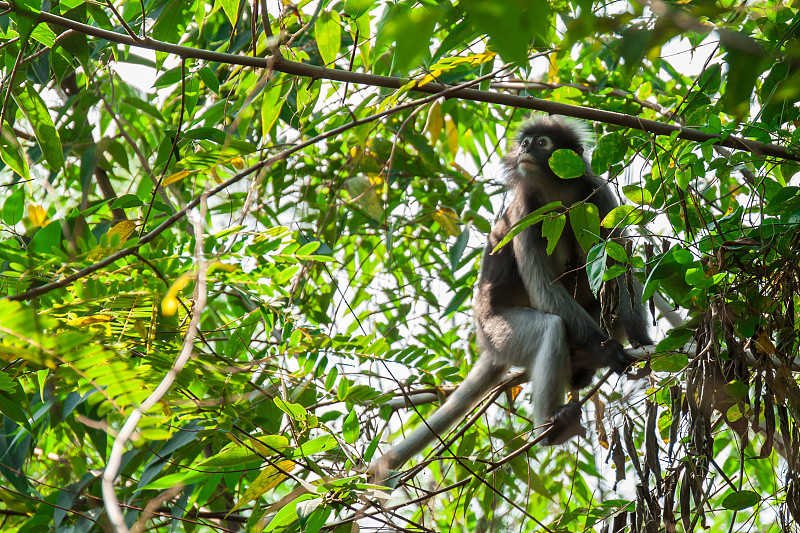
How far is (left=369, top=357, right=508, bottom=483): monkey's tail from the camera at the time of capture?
2.94 m

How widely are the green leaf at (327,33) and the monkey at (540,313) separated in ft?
5.21

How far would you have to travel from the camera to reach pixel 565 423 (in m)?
3.35

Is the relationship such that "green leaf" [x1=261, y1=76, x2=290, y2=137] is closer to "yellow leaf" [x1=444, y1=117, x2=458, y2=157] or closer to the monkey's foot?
the monkey's foot

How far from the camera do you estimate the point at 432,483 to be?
312cm

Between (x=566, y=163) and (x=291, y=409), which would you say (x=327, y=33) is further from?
(x=291, y=409)

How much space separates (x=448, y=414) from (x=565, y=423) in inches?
21.2

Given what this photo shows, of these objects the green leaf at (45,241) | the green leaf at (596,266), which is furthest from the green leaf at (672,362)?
the green leaf at (45,241)

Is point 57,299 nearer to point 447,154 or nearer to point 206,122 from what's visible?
point 206,122

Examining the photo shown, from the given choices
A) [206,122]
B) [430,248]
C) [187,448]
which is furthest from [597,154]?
[430,248]

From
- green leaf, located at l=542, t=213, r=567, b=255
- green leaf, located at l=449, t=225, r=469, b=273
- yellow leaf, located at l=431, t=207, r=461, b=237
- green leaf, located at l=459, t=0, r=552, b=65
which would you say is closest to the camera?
green leaf, located at l=459, t=0, r=552, b=65

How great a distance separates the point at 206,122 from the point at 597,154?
4.93 feet

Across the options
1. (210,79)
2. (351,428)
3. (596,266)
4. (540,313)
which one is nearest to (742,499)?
(596,266)

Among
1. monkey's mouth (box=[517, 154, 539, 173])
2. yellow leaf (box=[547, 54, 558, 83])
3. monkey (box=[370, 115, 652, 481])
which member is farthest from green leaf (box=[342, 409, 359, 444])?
monkey's mouth (box=[517, 154, 539, 173])

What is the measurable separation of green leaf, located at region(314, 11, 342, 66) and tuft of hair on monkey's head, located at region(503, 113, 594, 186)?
2.16 meters
